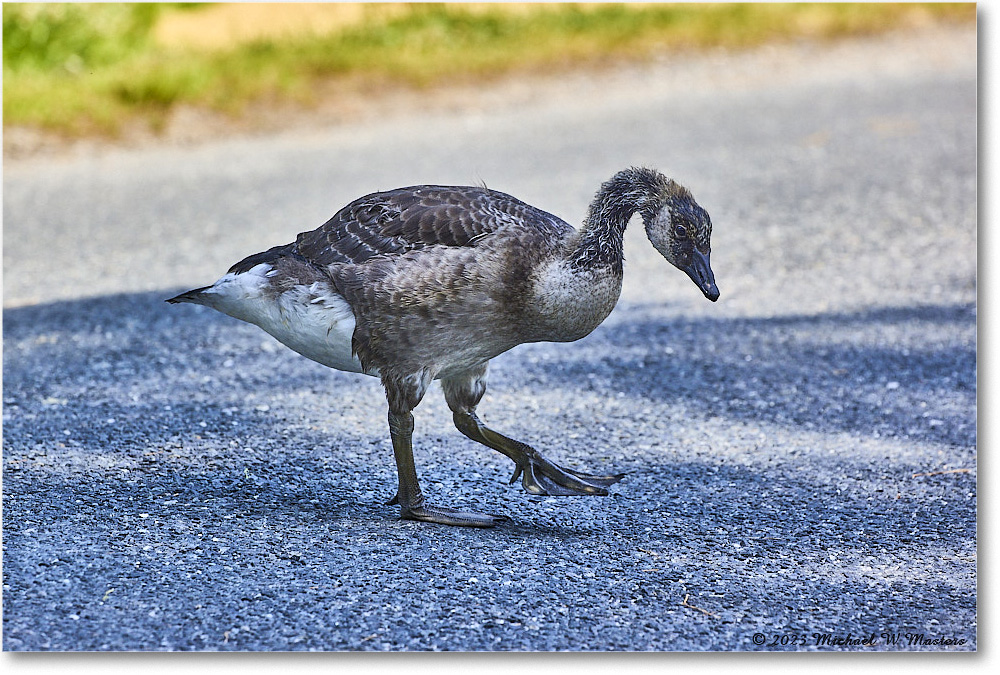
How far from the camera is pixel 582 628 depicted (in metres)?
3.16

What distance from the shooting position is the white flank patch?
3.37m

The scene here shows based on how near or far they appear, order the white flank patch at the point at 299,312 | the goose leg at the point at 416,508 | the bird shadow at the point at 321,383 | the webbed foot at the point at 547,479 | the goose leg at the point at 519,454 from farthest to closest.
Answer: the bird shadow at the point at 321,383 < the webbed foot at the point at 547,479 < the goose leg at the point at 519,454 < the goose leg at the point at 416,508 < the white flank patch at the point at 299,312

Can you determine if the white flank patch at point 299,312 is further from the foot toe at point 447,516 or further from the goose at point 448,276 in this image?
the foot toe at point 447,516

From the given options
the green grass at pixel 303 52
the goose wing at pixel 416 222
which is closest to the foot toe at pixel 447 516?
the goose wing at pixel 416 222

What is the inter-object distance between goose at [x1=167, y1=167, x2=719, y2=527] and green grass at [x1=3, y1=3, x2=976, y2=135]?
5299 millimetres

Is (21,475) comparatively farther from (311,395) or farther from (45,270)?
(45,270)

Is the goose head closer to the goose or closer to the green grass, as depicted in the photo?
the goose

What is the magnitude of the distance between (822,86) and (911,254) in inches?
149

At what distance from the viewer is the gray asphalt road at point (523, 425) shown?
3266 millimetres

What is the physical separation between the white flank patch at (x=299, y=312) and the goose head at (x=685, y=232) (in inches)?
36.6

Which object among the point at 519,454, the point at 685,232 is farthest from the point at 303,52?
the point at 685,232

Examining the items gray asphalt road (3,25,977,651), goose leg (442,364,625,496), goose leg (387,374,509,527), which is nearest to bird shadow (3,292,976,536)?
gray asphalt road (3,25,977,651)

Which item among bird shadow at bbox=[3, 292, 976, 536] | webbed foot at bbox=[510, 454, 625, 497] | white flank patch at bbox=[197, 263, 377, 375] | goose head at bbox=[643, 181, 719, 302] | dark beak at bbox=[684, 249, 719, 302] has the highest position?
goose head at bbox=[643, 181, 719, 302]

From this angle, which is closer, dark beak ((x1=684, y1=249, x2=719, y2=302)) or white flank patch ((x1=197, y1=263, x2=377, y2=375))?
dark beak ((x1=684, y1=249, x2=719, y2=302))
